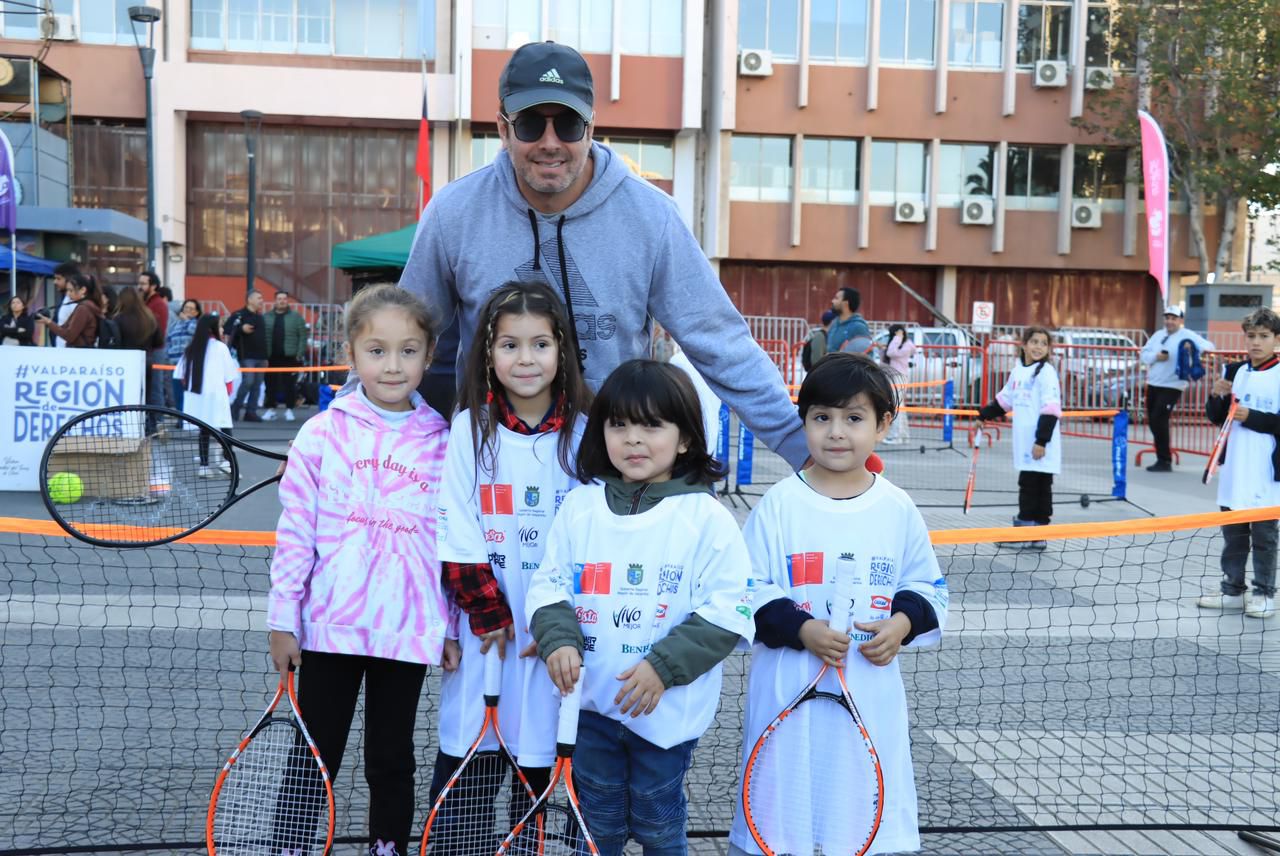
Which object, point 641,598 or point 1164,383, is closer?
point 641,598

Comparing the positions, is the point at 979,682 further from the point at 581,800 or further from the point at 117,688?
the point at 117,688

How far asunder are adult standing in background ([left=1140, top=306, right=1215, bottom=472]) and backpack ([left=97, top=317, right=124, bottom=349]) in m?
11.9

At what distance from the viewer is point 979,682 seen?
5531 mm

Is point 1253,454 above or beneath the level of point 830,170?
beneath

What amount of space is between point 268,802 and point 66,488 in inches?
65.4

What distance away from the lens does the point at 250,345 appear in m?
18.1

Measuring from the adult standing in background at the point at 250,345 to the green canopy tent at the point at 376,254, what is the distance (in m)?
1.61

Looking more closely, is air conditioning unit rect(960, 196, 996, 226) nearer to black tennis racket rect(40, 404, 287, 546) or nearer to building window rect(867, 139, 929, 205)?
building window rect(867, 139, 929, 205)

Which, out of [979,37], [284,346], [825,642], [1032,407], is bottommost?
[825,642]

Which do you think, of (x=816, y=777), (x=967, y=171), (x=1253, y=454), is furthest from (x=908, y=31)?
(x=816, y=777)

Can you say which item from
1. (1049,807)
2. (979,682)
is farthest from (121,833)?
(979,682)

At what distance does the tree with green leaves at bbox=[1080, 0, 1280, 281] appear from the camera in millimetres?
27938

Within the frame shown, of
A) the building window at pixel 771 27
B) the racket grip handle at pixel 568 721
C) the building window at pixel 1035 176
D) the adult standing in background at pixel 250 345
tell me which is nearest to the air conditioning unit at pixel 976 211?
the building window at pixel 1035 176

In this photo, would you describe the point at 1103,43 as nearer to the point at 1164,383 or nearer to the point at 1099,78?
the point at 1099,78
